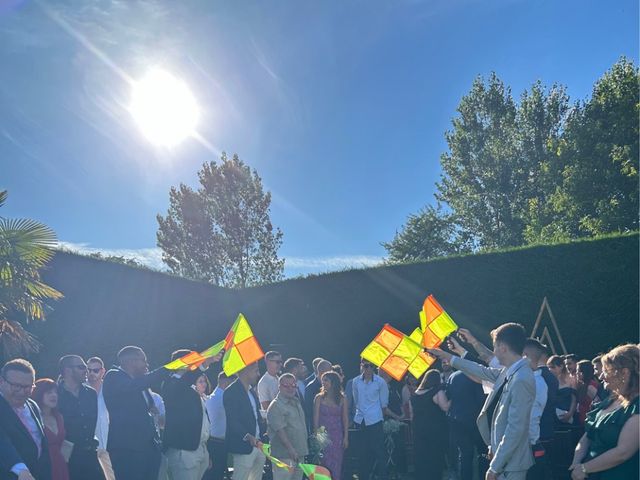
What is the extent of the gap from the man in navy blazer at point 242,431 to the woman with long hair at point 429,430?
267 centimetres

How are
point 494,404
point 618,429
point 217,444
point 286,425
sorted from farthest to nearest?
point 217,444
point 286,425
point 494,404
point 618,429

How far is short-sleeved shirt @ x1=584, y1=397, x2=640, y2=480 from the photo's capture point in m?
3.81

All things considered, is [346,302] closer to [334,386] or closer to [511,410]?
[334,386]

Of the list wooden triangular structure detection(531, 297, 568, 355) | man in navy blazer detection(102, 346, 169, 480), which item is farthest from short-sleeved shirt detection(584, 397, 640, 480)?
wooden triangular structure detection(531, 297, 568, 355)

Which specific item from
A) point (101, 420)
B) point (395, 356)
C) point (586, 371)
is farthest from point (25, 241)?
point (586, 371)

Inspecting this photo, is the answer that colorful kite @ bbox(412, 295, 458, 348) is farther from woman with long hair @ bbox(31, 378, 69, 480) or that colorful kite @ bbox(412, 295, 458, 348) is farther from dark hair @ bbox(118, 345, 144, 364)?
woman with long hair @ bbox(31, 378, 69, 480)

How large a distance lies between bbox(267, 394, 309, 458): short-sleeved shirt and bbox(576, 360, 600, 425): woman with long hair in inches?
141

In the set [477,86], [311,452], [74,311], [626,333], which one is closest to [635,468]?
[311,452]

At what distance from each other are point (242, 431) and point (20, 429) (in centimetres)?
271

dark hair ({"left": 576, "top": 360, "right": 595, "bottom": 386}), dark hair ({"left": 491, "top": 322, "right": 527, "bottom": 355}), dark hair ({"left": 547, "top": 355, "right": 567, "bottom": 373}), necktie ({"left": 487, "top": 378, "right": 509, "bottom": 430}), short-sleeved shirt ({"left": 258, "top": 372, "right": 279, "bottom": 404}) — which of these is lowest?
necktie ({"left": 487, "top": 378, "right": 509, "bottom": 430})

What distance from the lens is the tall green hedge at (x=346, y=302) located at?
11.6 meters

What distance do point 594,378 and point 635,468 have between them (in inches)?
184

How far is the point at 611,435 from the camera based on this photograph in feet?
12.9

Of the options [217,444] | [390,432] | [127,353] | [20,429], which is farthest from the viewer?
[390,432]
